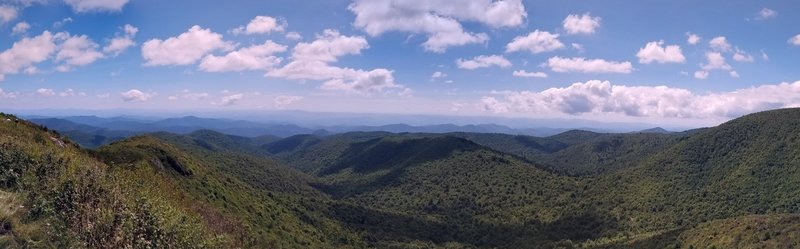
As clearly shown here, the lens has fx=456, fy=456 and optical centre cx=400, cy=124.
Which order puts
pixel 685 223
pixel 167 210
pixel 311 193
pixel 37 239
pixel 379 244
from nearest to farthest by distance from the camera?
pixel 37 239, pixel 167 210, pixel 379 244, pixel 685 223, pixel 311 193

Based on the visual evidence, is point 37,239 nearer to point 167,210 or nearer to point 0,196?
point 0,196

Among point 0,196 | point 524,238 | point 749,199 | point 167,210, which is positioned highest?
point 0,196

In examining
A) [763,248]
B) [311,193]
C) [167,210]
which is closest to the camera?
[167,210]

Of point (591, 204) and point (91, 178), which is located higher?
point (91, 178)

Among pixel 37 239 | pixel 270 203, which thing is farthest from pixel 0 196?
pixel 270 203

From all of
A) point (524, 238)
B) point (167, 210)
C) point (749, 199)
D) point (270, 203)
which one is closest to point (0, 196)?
point (167, 210)

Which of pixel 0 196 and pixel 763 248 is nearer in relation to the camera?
pixel 0 196
